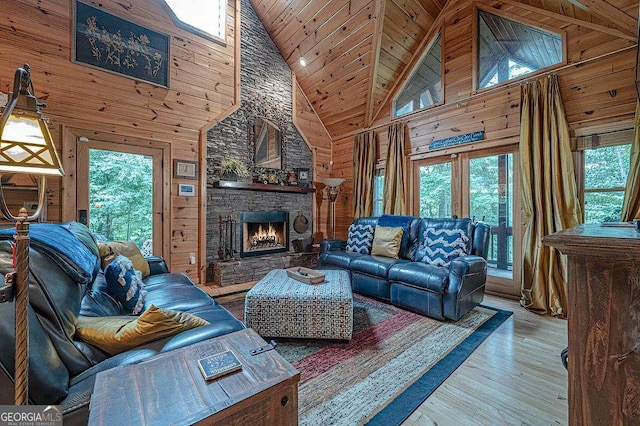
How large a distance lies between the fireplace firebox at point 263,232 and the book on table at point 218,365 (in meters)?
3.54

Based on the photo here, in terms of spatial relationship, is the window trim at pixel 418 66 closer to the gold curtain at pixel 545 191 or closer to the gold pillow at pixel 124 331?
the gold curtain at pixel 545 191

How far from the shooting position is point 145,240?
3.63 m

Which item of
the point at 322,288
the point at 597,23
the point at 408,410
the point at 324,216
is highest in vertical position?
the point at 597,23

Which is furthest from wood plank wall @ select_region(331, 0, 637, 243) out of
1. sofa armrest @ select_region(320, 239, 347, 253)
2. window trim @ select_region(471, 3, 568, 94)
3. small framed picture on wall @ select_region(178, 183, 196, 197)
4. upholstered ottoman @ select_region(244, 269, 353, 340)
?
small framed picture on wall @ select_region(178, 183, 196, 197)

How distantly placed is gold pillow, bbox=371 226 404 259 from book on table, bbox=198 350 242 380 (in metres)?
2.85

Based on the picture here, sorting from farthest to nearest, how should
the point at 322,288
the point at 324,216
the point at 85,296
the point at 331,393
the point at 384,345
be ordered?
the point at 324,216 → the point at 322,288 → the point at 384,345 → the point at 331,393 → the point at 85,296


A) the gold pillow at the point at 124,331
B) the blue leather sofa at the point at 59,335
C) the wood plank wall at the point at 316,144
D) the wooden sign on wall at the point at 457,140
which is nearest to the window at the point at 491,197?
the wooden sign on wall at the point at 457,140

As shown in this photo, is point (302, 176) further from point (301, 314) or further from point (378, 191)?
point (301, 314)

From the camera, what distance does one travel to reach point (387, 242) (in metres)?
3.62

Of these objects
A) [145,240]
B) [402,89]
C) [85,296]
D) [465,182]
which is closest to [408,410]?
[85,296]

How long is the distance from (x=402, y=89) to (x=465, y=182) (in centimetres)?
200

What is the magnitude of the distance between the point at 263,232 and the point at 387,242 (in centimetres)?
222

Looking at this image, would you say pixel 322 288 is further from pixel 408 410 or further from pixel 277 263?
pixel 277 263

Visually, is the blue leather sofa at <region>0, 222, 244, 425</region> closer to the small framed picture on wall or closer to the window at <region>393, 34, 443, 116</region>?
the small framed picture on wall
